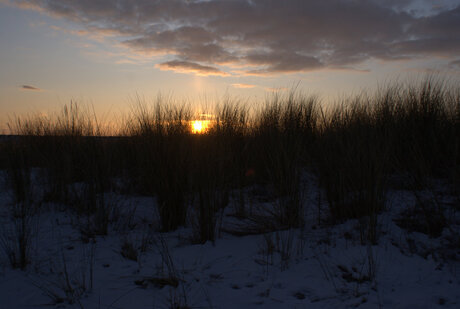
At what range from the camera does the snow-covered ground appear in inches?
64.3

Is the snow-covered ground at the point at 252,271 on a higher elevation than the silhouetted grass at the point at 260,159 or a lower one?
lower

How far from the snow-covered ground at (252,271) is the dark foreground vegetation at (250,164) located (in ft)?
0.48

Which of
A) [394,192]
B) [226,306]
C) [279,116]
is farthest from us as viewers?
[279,116]

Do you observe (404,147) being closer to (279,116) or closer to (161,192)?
(279,116)

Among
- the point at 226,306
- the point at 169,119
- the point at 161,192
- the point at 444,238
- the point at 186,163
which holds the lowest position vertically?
the point at 226,306

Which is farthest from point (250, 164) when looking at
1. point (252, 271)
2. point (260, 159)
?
point (252, 271)

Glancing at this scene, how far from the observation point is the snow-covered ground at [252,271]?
1.63 meters

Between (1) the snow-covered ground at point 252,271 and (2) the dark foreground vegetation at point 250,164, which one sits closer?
(1) the snow-covered ground at point 252,271

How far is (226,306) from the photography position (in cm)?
161

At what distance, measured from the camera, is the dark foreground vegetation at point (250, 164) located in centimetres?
242

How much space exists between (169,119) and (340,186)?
1.93 meters

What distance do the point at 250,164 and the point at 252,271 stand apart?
2275 mm

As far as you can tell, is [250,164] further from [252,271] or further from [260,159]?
[252,271]

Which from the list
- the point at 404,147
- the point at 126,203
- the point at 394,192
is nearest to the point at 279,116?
the point at 404,147
